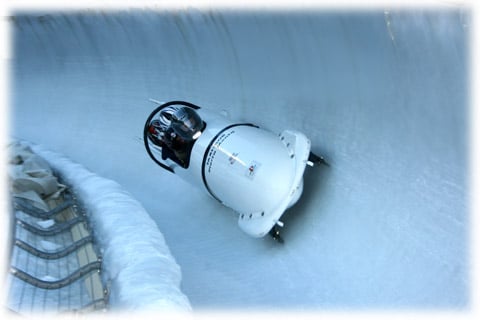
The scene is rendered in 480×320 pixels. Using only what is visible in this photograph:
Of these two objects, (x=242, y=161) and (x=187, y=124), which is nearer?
(x=242, y=161)

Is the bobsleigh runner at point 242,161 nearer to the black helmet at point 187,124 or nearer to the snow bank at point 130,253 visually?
the black helmet at point 187,124

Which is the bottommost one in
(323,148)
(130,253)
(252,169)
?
(130,253)

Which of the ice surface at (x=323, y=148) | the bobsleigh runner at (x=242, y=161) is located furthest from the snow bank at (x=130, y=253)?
the bobsleigh runner at (x=242, y=161)

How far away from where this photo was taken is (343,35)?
3137 mm

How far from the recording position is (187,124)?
3521 millimetres

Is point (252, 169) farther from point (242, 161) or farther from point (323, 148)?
point (323, 148)

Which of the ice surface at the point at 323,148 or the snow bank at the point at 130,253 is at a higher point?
the ice surface at the point at 323,148

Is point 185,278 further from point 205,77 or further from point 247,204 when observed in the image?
point 205,77

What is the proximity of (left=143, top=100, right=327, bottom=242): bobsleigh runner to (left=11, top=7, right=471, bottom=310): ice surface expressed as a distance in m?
→ 0.25

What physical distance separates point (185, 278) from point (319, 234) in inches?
31.3

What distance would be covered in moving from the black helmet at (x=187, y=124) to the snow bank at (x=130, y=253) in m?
0.49

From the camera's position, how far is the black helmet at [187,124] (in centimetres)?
352

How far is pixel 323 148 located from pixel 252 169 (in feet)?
1.69

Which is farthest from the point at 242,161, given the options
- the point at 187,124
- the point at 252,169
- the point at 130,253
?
the point at 130,253
